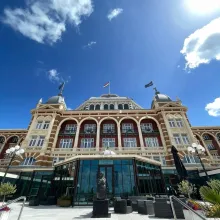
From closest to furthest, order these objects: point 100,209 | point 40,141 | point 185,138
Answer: point 100,209 → point 40,141 → point 185,138

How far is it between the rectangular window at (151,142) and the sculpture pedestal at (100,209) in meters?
19.9

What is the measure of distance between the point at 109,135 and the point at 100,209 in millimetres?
20248

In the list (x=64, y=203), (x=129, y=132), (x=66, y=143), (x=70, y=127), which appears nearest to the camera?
(x=64, y=203)

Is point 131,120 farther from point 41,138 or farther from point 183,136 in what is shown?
point 41,138

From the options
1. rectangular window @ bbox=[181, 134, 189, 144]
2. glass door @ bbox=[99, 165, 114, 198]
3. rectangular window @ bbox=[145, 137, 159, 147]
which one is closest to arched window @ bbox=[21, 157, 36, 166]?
glass door @ bbox=[99, 165, 114, 198]

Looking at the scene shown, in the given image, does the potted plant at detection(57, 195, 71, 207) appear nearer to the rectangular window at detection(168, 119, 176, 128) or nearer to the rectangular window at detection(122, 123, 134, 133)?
the rectangular window at detection(122, 123, 134, 133)

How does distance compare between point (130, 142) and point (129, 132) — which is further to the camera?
point (129, 132)

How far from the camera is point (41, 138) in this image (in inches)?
1043

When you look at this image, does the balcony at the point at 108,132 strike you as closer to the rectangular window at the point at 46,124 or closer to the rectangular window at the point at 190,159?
the rectangular window at the point at 46,124

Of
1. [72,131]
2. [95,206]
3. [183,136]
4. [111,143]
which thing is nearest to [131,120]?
[111,143]

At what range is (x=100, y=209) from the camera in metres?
8.52

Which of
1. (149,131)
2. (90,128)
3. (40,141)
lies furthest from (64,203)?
(149,131)

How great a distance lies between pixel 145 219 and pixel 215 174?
1660cm

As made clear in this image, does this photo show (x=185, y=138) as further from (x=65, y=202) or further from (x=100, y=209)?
(x=100, y=209)
